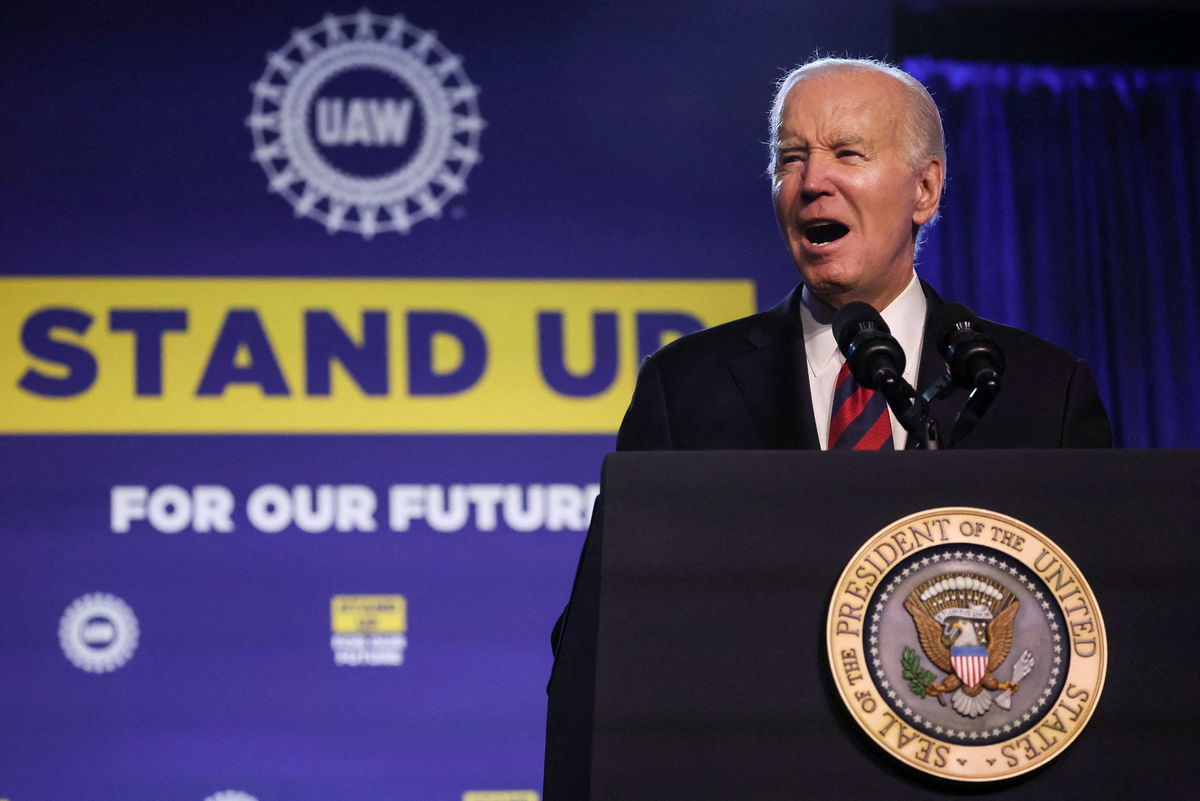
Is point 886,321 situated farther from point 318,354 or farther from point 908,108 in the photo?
point 318,354

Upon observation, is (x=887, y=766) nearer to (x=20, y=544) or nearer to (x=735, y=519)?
(x=735, y=519)

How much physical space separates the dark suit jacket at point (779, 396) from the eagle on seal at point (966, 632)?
0.44 meters

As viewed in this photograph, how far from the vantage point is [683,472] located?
3.04 feet

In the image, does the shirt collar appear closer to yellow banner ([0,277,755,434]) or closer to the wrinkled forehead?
the wrinkled forehead

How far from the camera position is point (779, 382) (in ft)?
5.13

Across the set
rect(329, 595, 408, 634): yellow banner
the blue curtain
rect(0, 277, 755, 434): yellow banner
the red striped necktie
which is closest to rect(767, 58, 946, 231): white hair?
the red striped necktie

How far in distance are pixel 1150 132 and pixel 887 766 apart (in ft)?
13.5

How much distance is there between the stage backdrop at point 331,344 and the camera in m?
3.60

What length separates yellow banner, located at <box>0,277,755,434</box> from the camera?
12.2ft

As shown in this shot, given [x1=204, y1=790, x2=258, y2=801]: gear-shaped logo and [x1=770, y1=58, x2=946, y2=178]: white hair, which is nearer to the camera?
[x1=770, y1=58, x2=946, y2=178]: white hair

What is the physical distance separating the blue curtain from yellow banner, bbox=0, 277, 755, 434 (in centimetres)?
115

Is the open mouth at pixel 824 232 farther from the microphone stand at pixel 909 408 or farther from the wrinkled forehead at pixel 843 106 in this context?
the microphone stand at pixel 909 408

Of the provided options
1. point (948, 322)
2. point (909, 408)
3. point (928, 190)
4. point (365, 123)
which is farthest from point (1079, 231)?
point (909, 408)

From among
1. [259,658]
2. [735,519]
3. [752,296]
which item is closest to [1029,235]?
[752,296]
